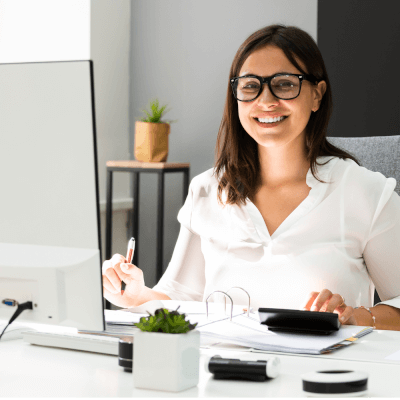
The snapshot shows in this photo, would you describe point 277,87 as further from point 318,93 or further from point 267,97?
point 318,93

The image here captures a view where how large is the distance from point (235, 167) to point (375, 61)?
1254 mm

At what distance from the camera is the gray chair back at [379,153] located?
1.70 meters

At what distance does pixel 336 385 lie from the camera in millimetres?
718

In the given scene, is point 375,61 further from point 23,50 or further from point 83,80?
point 83,80

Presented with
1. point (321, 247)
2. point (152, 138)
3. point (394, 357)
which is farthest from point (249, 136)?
point (152, 138)

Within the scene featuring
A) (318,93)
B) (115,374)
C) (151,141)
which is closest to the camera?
(115,374)

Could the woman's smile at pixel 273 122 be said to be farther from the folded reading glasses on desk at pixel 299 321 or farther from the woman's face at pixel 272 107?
the folded reading glasses on desk at pixel 299 321

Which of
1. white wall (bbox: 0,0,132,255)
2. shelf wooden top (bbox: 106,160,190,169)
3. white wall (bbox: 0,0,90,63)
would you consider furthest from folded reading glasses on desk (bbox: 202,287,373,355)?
white wall (bbox: 0,0,90,63)

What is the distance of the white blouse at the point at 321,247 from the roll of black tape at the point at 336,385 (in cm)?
79

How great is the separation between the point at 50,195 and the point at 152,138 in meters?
2.37

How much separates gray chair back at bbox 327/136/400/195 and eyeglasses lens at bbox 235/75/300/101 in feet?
1.04

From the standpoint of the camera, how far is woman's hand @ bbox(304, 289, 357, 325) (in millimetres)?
1208

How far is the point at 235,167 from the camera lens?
1742 millimetres

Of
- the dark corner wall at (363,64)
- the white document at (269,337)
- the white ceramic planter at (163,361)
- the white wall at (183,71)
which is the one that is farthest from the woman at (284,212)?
the white wall at (183,71)
